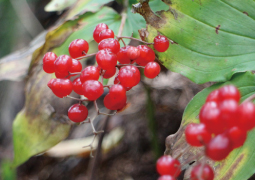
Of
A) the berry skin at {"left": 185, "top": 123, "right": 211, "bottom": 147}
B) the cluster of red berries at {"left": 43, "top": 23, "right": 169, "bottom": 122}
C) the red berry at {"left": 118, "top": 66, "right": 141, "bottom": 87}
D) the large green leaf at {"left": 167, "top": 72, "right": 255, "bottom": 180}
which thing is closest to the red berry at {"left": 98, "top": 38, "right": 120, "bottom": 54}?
the cluster of red berries at {"left": 43, "top": 23, "right": 169, "bottom": 122}

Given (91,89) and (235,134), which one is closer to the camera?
(235,134)

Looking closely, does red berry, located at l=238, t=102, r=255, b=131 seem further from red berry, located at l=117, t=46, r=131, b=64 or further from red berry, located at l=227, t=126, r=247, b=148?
red berry, located at l=117, t=46, r=131, b=64

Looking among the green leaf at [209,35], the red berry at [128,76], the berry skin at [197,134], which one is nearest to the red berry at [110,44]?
the red berry at [128,76]

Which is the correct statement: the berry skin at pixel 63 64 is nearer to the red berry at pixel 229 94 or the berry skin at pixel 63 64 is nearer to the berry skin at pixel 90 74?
the berry skin at pixel 90 74

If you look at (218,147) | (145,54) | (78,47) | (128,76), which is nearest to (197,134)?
(218,147)

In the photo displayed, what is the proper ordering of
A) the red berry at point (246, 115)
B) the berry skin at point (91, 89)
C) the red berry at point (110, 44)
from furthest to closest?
the red berry at point (110, 44) → the berry skin at point (91, 89) → the red berry at point (246, 115)

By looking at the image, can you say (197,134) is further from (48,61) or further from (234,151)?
(48,61)

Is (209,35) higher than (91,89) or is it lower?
lower
